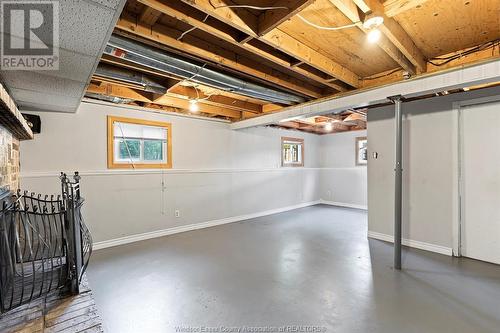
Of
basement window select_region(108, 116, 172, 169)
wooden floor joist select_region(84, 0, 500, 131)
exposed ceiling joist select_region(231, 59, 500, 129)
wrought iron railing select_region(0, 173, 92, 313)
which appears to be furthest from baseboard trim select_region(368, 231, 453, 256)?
wrought iron railing select_region(0, 173, 92, 313)

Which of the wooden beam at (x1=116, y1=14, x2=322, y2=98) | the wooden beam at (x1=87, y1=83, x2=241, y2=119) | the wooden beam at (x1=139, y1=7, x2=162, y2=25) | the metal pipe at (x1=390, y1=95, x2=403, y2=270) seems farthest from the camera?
the wooden beam at (x1=87, y1=83, x2=241, y2=119)

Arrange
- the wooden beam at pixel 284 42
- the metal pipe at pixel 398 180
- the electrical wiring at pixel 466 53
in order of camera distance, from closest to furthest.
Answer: the wooden beam at pixel 284 42 < the electrical wiring at pixel 466 53 < the metal pipe at pixel 398 180

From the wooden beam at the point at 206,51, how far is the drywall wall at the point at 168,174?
7.50 feet

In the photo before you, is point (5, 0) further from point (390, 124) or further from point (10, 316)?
point (390, 124)

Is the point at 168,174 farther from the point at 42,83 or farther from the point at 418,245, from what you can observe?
the point at 418,245

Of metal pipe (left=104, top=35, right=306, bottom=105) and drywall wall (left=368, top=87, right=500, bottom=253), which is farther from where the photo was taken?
drywall wall (left=368, top=87, right=500, bottom=253)

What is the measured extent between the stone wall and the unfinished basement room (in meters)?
0.03

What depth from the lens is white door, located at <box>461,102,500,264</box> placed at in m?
3.03

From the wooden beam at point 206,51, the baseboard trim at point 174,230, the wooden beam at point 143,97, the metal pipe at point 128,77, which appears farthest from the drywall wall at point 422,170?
the metal pipe at point 128,77

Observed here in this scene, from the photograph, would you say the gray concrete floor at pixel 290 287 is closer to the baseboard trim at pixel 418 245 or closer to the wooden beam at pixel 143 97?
the baseboard trim at pixel 418 245

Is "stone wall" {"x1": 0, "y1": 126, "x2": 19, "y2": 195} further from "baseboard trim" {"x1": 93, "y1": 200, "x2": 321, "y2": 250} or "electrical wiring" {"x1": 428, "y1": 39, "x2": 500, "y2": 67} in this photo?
"electrical wiring" {"x1": 428, "y1": 39, "x2": 500, "y2": 67}

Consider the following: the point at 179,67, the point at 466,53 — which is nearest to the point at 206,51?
the point at 179,67

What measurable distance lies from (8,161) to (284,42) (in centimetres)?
297

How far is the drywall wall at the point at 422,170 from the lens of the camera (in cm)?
334
